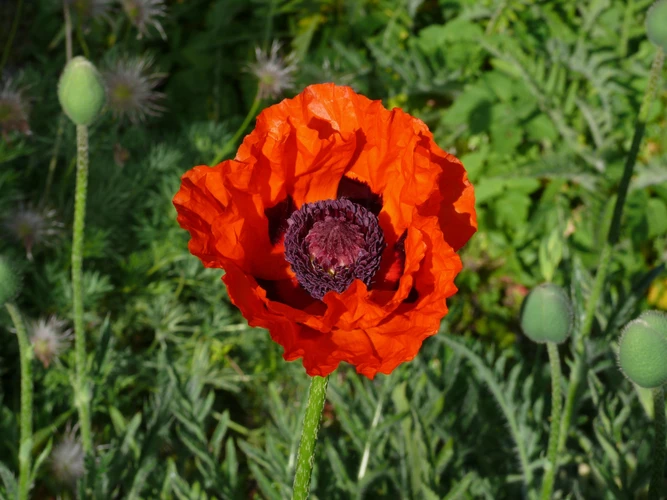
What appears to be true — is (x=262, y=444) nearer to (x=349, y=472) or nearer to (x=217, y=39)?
(x=349, y=472)

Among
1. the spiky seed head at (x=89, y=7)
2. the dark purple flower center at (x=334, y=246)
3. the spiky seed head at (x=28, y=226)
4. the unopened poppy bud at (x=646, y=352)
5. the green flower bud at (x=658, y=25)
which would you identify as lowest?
the unopened poppy bud at (x=646, y=352)

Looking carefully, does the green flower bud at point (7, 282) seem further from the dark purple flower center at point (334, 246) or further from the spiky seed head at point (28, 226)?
the spiky seed head at point (28, 226)

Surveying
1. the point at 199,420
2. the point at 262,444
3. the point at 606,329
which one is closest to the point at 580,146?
the point at 606,329

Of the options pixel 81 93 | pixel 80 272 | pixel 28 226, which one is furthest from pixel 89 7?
pixel 80 272

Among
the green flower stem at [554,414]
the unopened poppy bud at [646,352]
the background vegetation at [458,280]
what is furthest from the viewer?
the background vegetation at [458,280]

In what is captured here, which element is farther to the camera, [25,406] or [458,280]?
[458,280]

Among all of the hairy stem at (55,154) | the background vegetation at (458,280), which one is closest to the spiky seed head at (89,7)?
the background vegetation at (458,280)

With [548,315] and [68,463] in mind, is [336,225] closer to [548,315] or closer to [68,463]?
[548,315]
